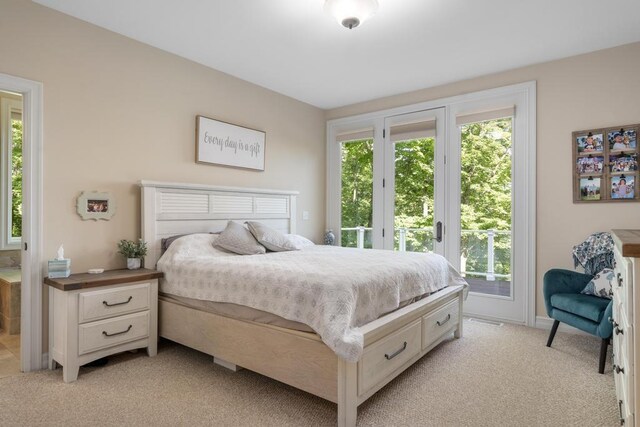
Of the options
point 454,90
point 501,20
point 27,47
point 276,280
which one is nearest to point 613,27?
point 501,20

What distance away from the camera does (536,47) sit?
3.24 m

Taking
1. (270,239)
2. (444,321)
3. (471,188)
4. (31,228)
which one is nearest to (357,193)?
(471,188)

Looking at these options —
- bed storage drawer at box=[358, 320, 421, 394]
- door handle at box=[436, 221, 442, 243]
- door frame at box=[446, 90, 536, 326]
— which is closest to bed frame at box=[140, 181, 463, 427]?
bed storage drawer at box=[358, 320, 421, 394]

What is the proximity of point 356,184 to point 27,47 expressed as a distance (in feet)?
11.9

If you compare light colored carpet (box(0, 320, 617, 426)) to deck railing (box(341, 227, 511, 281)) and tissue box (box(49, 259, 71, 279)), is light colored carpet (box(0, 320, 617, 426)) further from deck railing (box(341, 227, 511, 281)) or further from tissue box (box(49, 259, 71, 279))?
deck railing (box(341, 227, 511, 281))

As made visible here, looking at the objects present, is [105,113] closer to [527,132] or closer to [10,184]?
[10,184]

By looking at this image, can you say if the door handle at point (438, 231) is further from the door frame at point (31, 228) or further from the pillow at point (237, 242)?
the door frame at point (31, 228)

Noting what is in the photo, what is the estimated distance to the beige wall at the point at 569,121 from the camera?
3180 mm

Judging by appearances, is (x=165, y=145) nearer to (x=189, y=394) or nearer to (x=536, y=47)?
(x=189, y=394)

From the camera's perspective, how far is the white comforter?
1.91 metres

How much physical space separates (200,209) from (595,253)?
3.54 meters

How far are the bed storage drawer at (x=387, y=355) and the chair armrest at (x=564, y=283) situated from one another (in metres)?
1.34

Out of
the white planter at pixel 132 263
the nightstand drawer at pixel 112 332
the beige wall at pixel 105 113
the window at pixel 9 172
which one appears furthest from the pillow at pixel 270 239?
the window at pixel 9 172

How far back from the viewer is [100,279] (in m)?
2.52
